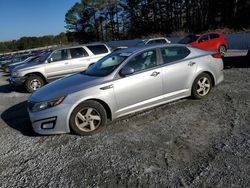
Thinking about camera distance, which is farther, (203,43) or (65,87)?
(203,43)

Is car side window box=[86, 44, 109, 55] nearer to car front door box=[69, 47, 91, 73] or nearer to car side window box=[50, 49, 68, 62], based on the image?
car front door box=[69, 47, 91, 73]

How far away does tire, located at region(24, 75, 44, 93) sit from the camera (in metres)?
9.42

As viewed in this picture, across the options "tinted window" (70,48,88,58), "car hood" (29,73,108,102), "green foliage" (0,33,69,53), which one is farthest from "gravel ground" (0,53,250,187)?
"green foliage" (0,33,69,53)

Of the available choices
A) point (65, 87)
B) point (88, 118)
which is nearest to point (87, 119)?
point (88, 118)

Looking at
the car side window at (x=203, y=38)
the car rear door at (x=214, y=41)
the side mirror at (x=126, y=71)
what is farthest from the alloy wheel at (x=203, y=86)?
the car side window at (x=203, y=38)

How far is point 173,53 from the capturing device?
5598mm

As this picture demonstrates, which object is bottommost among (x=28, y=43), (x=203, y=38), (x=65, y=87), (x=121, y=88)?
(x=121, y=88)

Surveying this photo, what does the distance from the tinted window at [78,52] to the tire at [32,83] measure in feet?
5.31

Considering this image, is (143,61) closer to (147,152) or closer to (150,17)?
(147,152)

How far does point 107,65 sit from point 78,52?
498cm

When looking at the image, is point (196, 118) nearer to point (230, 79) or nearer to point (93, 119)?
point (93, 119)

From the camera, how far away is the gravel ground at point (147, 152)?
10.3 feet

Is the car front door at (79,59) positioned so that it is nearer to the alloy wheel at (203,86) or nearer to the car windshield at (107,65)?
the car windshield at (107,65)

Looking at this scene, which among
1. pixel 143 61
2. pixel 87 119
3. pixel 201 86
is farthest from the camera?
pixel 201 86
